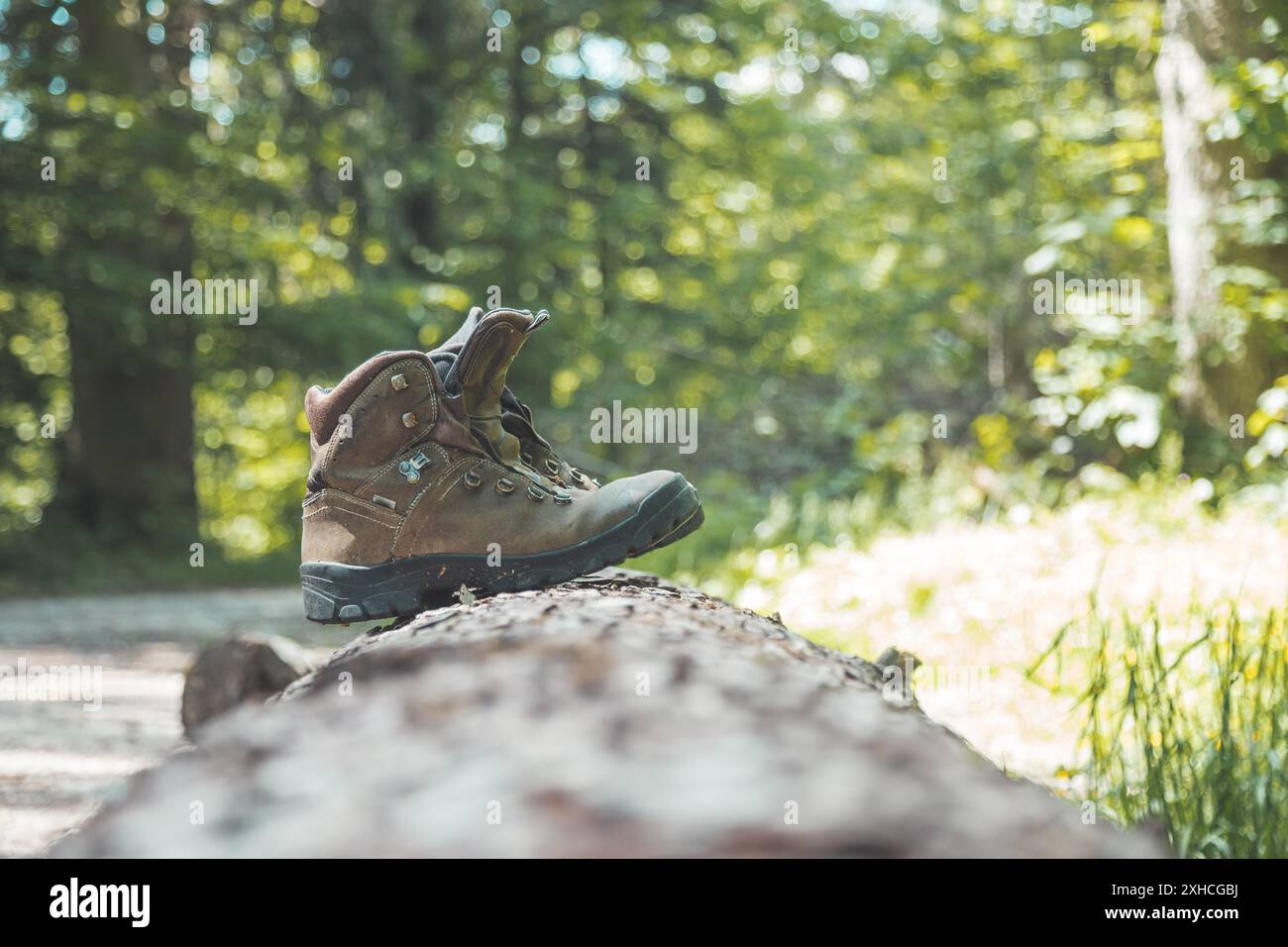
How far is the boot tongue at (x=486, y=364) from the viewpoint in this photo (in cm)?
220

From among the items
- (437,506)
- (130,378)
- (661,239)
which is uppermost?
(661,239)

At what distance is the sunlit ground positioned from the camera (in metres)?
4.17

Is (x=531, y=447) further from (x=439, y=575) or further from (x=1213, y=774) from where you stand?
(x=1213, y=774)

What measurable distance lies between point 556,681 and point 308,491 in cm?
132

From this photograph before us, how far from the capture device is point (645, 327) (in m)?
13.4

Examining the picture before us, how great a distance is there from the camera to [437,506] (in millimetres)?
2217

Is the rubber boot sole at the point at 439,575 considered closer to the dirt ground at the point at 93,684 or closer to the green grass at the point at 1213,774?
the dirt ground at the point at 93,684

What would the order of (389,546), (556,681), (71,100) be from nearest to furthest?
1. (556,681)
2. (389,546)
3. (71,100)

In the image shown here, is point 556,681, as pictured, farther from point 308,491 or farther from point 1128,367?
point 1128,367

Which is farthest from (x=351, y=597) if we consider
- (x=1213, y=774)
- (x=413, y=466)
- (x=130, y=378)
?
(x=130, y=378)

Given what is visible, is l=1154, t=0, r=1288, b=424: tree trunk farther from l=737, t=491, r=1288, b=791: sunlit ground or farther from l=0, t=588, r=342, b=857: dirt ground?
l=0, t=588, r=342, b=857: dirt ground

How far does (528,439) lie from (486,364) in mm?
335

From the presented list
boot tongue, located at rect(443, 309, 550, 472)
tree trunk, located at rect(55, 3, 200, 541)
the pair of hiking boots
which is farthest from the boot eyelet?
tree trunk, located at rect(55, 3, 200, 541)
